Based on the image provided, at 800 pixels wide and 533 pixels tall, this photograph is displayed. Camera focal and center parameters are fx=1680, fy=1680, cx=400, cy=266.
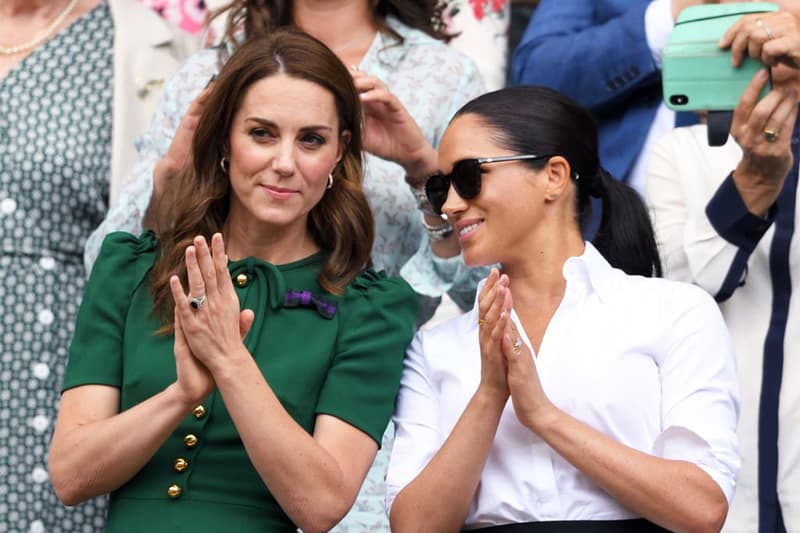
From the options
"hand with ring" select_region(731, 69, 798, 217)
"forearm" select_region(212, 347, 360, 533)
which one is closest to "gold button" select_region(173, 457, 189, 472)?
"forearm" select_region(212, 347, 360, 533)

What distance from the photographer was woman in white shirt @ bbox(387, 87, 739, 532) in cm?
345

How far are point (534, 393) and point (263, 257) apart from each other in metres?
0.82

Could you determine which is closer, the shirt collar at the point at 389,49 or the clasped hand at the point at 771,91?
the clasped hand at the point at 771,91

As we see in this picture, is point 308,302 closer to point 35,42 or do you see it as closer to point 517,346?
point 517,346

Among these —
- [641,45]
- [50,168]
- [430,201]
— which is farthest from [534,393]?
[50,168]

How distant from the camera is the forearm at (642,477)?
3396 millimetres

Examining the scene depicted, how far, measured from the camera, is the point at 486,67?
530 cm

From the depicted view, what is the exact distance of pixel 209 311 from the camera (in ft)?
11.4

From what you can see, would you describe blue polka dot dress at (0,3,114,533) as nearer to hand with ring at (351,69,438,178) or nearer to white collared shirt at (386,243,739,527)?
hand with ring at (351,69,438,178)

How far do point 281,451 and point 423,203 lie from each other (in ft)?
3.13

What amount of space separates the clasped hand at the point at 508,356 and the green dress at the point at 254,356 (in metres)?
0.38

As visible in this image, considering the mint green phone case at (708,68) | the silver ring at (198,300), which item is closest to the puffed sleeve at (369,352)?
the silver ring at (198,300)

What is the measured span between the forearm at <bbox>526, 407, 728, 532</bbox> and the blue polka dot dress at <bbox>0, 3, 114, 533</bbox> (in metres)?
1.59

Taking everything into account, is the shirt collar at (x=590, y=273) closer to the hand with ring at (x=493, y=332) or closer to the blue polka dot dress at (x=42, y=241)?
the hand with ring at (x=493, y=332)
